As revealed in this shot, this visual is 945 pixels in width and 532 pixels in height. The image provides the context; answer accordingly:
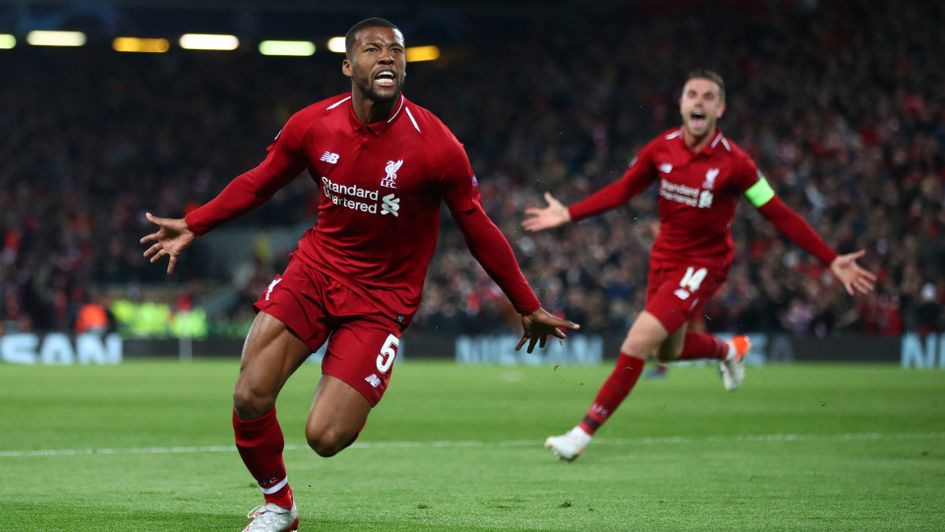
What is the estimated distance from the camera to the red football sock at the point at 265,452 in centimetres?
657

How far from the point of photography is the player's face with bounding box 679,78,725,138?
10969 millimetres

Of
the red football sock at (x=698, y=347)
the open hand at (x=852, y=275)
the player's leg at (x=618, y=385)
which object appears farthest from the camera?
the red football sock at (x=698, y=347)

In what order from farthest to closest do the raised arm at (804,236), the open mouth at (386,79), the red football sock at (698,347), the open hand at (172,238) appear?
the red football sock at (698,347)
the raised arm at (804,236)
the open hand at (172,238)
the open mouth at (386,79)

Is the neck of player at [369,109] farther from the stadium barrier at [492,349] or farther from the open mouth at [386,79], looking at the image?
the stadium barrier at [492,349]

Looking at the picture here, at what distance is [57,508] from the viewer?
296 inches

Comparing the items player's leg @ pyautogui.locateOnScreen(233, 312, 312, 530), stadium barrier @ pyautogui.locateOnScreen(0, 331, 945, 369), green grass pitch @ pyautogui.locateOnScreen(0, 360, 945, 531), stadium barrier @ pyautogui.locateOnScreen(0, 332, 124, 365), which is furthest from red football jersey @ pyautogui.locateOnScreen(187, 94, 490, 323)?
stadium barrier @ pyautogui.locateOnScreen(0, 332, 124, 365)

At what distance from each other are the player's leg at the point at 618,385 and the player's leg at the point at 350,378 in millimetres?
3454

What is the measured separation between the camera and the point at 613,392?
10.5 meters

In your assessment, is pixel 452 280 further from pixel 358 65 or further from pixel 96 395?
pixel 358 65

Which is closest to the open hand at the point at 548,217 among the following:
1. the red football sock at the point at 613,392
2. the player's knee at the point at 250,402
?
the red football sock at the point at 613,392

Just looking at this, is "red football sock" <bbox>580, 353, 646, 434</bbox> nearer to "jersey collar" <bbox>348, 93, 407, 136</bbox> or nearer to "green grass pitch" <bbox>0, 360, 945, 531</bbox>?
"green grass pitch" <bbox>0, 360, 945, 531</bbox>

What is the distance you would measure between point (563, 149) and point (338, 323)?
28.2 meters

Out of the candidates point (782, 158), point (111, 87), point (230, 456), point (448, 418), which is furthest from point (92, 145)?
point (230, 456)

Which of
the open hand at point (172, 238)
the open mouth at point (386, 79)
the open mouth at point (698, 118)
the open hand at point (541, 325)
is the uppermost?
the open mouth at point (698, 118)
